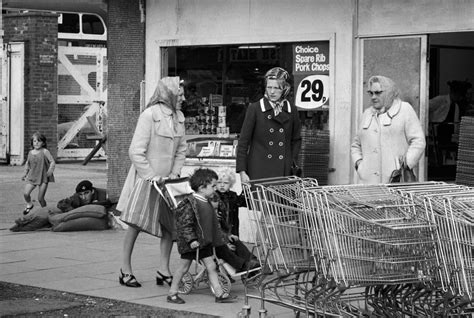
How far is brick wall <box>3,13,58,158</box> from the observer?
25.2 metres

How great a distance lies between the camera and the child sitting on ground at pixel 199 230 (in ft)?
28.7

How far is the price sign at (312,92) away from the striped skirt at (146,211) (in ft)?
11.1

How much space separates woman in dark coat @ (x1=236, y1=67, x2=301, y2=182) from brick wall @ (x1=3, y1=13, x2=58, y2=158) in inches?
639

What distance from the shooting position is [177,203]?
9.12m

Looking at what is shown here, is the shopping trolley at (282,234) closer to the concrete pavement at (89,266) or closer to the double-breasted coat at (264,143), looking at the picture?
the concrete pavement at (89,266)

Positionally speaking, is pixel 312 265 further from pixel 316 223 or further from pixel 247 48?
pixel 247 48

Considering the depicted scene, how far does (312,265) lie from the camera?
306 inches

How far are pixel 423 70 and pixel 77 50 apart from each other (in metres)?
16.4

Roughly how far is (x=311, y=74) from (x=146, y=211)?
3.66 metres

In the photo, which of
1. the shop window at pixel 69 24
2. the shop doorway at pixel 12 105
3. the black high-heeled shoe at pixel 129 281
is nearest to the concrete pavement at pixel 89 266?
the black high-heeled shoe at pixel 129 281

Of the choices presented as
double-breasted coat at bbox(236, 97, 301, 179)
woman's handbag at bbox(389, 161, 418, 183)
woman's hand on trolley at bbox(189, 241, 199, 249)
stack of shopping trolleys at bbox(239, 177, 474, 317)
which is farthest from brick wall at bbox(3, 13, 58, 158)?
stack of shopping trolleys at bbox(239, 177, 474, 317)

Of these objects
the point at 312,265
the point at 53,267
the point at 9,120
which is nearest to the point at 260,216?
the point at 312,265

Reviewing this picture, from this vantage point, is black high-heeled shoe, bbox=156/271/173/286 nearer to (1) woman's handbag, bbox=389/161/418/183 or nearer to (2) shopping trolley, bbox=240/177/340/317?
(2) shopping trolley, bbox=240/177/340/317

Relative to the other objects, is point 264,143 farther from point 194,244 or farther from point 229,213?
point 194,244
